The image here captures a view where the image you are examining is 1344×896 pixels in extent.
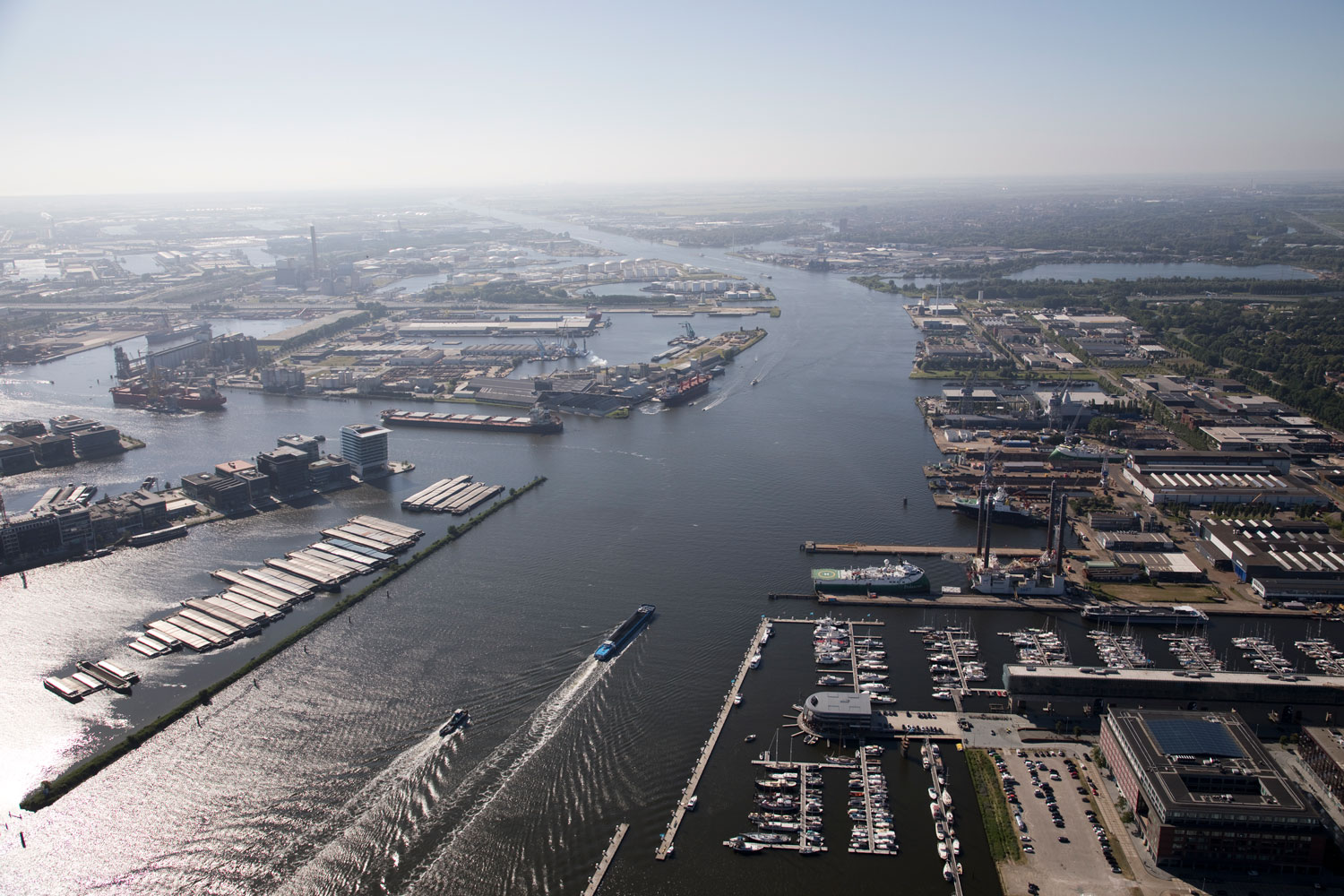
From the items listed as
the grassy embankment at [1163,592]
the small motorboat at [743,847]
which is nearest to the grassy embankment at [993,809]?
the small motorboat at [743,847]

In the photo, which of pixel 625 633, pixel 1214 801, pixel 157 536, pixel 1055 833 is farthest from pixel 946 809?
pixel 157 536

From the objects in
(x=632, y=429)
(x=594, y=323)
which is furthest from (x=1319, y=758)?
(x=594, y=323)

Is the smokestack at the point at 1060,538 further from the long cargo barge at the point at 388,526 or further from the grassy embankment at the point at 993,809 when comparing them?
the long cargo barge at the point at 388,526

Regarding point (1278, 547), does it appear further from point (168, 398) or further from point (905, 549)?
point (168, 398)

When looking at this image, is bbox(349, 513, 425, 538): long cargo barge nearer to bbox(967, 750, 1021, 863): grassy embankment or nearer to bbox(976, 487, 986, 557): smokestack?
bbox(976, 487, 986, 557): smokestack

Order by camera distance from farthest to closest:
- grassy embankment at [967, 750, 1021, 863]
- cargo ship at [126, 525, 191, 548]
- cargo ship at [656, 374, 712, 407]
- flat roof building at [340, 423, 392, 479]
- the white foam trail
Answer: cargo ship at [656, 374, 712, 407] < the white foam trail < flat roof building at [340, 423, 392, 479] < cargo ship at [126, 525, 191, 548] < grassy embankment at [967, 750, 1021, 863]

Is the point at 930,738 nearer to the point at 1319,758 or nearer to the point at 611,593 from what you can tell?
the point at 1319,758

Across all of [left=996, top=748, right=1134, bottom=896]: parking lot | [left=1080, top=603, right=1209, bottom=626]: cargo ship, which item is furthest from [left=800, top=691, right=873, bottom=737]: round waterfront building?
[left=1080, top=603, right=1209, bottom=626]: cargo ship
